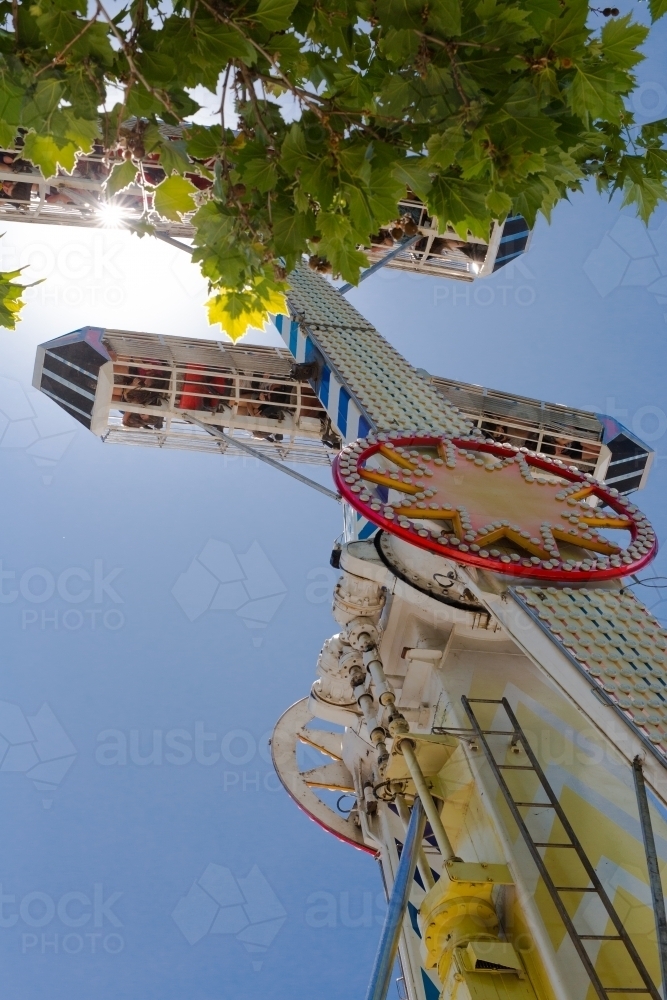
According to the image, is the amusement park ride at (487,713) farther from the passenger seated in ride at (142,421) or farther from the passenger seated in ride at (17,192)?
the passenger seated in ride at (17,192)

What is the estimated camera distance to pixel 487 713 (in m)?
9.52

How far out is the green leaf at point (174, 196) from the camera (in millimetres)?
5867

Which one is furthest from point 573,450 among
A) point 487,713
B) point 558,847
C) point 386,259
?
point 558,847

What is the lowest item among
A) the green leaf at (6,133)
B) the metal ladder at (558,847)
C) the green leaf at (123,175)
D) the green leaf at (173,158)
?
the metal ladder at (558,847)

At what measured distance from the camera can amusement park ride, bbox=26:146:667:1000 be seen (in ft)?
22.8

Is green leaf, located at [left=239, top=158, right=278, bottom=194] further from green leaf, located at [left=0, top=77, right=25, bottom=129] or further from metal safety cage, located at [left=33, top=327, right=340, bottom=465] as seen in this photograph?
metal safety cage, located at [left=33, top=327, right=340, bottom=465]

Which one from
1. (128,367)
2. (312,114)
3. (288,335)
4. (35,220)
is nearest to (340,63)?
(312,114)

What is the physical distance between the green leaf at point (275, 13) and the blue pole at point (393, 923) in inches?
231

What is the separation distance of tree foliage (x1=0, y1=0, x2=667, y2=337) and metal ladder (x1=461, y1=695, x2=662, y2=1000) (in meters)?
4.38

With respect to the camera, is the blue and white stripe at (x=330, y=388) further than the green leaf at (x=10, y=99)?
Yes

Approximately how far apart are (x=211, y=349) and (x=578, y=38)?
1728 centimetres

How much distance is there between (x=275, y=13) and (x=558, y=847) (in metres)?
6.18

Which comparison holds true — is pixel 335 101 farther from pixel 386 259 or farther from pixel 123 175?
pixel 386 259

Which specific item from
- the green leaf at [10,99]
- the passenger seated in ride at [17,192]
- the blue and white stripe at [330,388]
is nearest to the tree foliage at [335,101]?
the green leaf at [10,99]
